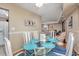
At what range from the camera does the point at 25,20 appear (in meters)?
1.56

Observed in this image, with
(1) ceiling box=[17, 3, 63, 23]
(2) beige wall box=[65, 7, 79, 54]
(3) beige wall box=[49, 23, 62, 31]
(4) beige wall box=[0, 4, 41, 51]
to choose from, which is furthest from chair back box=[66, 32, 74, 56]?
(4) beige wall box=[0, 4, 41, 51]

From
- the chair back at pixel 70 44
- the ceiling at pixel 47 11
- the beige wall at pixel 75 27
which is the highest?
the ceiling at pixel 47 11

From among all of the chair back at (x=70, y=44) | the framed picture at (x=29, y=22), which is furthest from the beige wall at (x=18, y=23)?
the chair back at (x=70, y=44)

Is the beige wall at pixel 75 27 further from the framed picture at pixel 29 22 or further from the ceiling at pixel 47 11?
the framed picture at pixel 29 22

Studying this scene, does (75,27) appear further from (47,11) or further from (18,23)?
(18,23)

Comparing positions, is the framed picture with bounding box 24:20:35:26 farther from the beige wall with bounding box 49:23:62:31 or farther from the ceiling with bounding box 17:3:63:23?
the beige wall with bounding box 49:23:62:31

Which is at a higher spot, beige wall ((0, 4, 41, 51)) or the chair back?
beige wall ((0, 4, 41, 51))

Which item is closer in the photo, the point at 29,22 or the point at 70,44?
the point at 70,44

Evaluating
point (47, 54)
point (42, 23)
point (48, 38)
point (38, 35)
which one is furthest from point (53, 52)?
point (42, 23)

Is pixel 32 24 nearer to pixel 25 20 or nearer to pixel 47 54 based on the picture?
pixel 25 20

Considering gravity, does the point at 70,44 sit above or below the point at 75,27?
below

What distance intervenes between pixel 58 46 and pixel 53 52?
10 centimetres

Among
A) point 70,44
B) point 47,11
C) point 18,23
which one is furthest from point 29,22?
point 70,44

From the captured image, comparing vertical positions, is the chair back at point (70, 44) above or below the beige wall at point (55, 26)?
below
